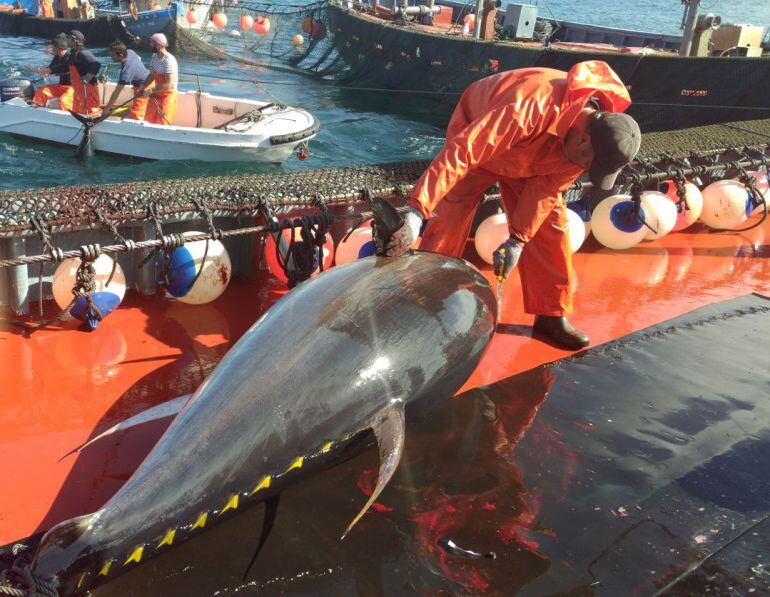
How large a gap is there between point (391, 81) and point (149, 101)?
11360mm

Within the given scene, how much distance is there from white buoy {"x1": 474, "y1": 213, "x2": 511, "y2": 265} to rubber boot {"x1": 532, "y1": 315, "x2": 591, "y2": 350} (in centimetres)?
81

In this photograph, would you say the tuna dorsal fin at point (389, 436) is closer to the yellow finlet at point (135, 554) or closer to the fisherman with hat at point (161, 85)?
the yellow finlet at point (135, 554)

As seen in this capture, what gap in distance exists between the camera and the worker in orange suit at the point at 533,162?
11.0 ft

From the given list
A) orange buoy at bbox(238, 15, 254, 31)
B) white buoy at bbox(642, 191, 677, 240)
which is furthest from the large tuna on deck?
orange buoy at bbox(238, 15, 254, 31)

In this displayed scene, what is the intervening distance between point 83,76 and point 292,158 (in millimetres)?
4651

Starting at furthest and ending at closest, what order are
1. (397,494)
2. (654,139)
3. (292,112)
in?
1. (292,112)
2. (654,139)
3. (397,494)

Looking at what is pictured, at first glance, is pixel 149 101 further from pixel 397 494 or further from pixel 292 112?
pixel 397 494

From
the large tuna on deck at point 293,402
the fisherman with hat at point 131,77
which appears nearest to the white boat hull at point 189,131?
the fisherman with hat at point 131,77

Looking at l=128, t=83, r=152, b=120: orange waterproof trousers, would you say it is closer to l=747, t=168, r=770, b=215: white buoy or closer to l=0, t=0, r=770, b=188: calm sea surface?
l=0, t=0, r=770, b=188: calm sea surface

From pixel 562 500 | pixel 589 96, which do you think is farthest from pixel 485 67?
pixel 562 500

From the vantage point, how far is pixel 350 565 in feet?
7.72

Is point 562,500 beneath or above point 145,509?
beneath

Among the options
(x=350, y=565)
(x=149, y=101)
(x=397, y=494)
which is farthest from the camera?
(x=149, y=101)

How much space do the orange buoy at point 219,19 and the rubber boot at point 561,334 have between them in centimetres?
2662
